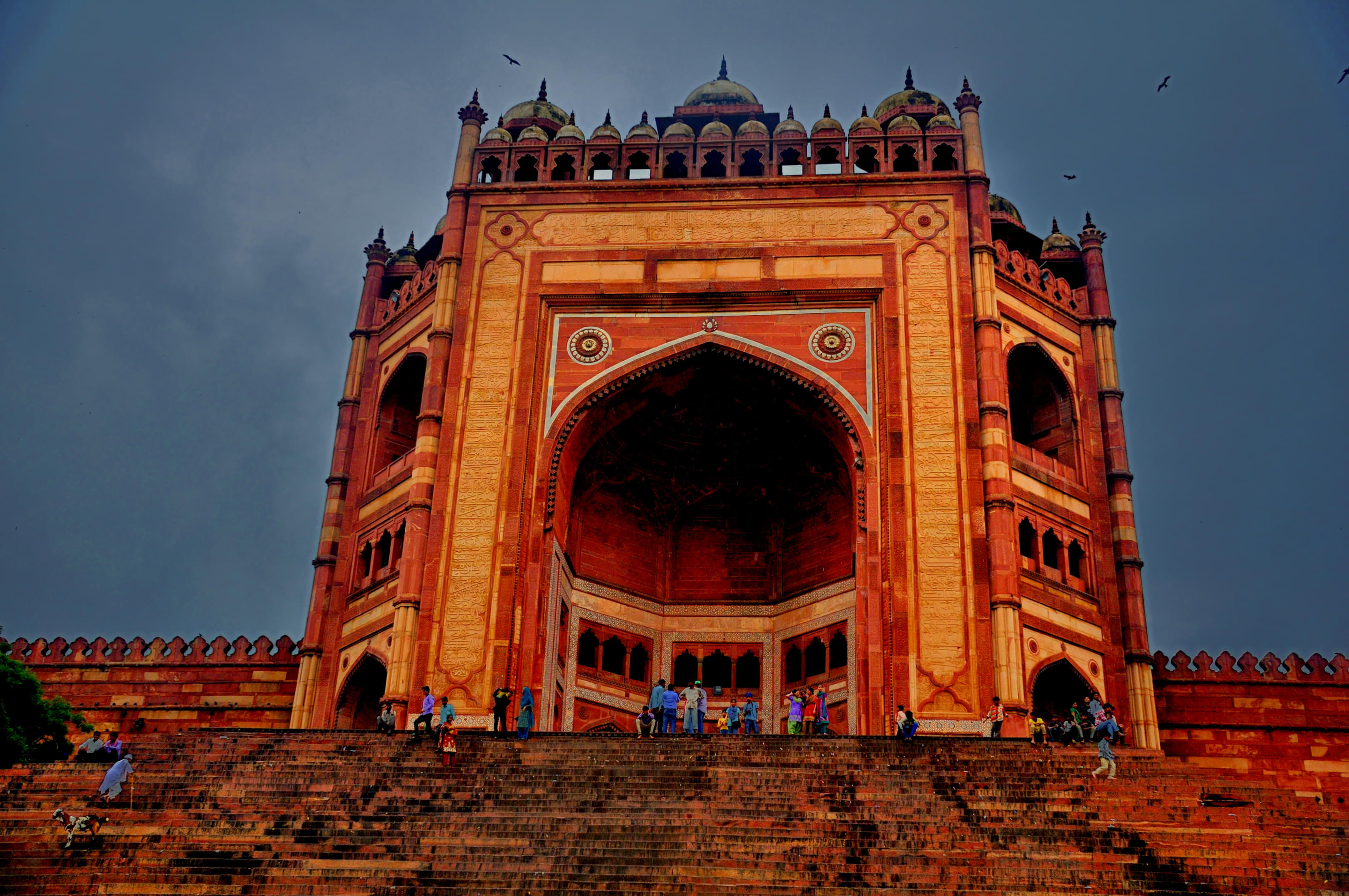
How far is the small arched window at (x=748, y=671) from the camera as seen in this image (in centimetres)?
2488

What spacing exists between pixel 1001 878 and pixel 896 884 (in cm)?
89

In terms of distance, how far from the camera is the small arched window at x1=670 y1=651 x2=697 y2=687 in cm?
2512

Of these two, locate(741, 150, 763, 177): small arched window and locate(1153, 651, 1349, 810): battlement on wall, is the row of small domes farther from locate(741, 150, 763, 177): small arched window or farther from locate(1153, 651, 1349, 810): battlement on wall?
locate(1153, 651, 1349, 810): battlement on wall

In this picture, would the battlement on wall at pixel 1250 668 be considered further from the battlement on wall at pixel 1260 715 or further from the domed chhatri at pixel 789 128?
the domed chhatri at pixel 789 128

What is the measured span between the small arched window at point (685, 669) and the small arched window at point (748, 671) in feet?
2.33

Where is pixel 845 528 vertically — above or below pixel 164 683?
above

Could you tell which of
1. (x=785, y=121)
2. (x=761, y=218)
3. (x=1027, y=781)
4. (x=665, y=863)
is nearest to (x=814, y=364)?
(x=761, y=218)

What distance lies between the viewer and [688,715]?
20.2m

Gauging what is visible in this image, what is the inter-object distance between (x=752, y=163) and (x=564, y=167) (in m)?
3.07

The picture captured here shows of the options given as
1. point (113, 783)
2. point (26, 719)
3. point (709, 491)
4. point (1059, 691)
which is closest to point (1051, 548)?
point (1059, 691)

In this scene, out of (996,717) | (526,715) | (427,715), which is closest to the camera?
(427,715)

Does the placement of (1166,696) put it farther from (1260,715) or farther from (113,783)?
(113,783)

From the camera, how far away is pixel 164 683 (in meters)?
25.7

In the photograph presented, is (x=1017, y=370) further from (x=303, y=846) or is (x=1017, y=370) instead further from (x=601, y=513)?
(x=303, y=846)
